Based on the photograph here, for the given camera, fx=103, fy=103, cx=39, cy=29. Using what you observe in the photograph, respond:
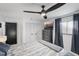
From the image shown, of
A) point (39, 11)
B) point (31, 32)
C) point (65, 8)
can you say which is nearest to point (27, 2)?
point (39, 11)

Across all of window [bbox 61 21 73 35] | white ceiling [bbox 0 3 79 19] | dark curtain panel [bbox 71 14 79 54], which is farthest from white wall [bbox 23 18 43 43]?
dark curtain panel [bbox 71 14 79 54]

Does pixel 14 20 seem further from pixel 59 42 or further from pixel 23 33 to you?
pixel 59 42

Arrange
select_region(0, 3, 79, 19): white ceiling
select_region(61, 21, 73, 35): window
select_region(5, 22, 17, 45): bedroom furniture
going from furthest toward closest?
select_region(61, 21, 73, 35): window
select_region(5, 22, 17, 45): bedroom furniture
select_region(0, 3, 79, 19): white ceiling

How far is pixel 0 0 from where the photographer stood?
1.71 m

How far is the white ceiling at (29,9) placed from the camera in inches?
70.0

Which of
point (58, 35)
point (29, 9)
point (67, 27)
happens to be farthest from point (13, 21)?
point (67, 27)

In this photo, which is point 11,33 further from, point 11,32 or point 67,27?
point 67,27

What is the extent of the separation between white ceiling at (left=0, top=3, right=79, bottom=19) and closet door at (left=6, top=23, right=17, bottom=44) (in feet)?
0.66

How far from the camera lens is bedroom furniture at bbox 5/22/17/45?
1891 mm

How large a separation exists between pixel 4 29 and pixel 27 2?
0.64 metres

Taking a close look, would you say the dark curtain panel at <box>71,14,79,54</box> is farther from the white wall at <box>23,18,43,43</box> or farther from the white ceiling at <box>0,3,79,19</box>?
the white wall at <box>23,18,43,43</box>

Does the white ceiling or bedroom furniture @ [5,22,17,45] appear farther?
bedroom furniture @ [5,22,17,45]

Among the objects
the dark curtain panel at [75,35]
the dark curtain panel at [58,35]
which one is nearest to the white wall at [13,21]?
the dark curtain panel at [58,35]

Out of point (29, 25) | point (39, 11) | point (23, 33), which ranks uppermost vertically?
point (39, 11)
